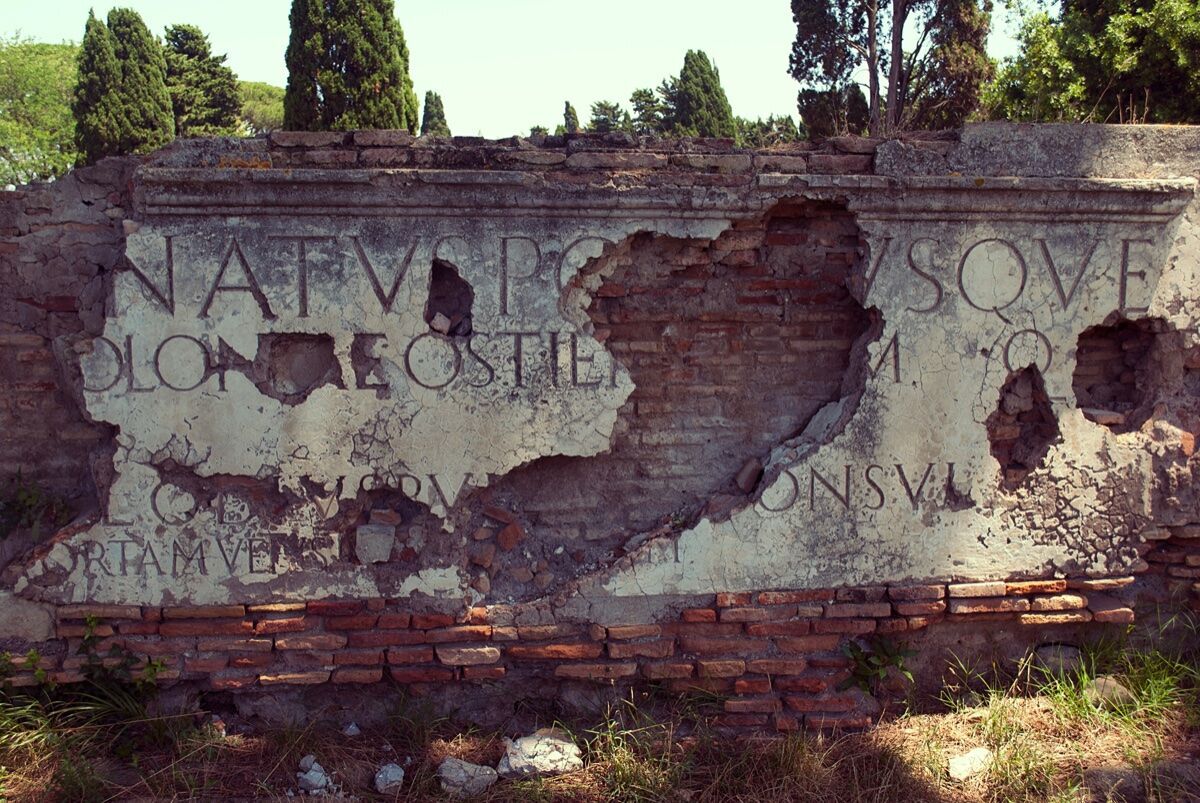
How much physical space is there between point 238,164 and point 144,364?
78 cm

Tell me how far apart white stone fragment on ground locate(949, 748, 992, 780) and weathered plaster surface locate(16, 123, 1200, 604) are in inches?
25.7

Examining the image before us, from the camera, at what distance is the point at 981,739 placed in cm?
320

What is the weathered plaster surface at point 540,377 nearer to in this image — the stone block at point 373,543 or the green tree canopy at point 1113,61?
the stone block at point 373,543

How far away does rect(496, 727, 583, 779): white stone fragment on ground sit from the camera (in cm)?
304

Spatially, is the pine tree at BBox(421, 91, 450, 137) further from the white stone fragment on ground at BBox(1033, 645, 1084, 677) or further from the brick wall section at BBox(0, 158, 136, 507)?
the white stone fragment on ground at BBox(1033, 645, 1084, 677)

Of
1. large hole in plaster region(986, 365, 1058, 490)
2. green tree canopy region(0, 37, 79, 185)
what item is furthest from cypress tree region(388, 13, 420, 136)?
green tree canopy region(0, 37, 79, 185)

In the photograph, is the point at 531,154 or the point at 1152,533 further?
the point at 1152,533

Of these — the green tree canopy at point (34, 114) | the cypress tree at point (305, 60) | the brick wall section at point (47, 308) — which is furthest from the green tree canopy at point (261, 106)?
the brick wall section at point (47, 308)

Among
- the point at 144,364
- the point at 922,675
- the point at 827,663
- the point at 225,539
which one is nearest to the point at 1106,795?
the point at 922,675

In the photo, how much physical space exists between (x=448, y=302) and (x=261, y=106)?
1195 inches

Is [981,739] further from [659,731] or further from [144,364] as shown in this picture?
[144,364]

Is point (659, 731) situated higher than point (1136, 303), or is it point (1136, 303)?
point (1136, 303)

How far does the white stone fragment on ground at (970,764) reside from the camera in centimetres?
304

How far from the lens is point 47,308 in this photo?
3.33 meters
